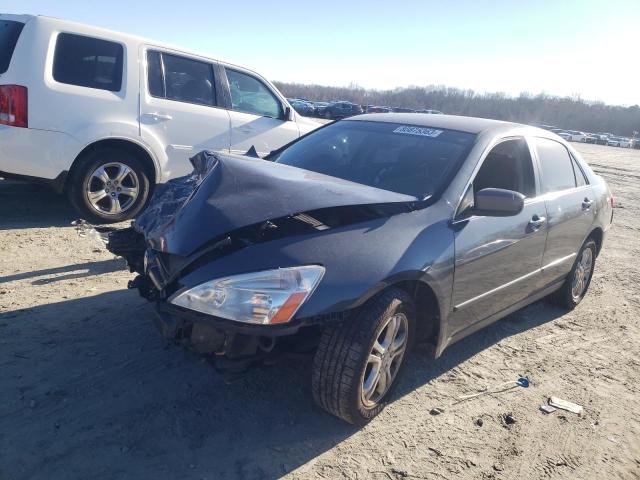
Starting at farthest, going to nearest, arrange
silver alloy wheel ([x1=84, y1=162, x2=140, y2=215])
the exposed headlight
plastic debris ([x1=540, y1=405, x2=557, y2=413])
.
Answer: silver alloy wheel ([x1=84, y1=162, x2=140, y2=215]) < plastic debris ([x1=540, y1=405, x2=557, y2=413]) < the exposed headlight

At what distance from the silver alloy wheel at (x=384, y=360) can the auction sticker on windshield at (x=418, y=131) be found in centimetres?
153

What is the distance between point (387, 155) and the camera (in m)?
3.72

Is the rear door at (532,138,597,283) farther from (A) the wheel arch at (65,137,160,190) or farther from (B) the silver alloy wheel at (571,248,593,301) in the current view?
(A) the wheel arch at (65,137,160,190)

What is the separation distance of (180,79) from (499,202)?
4.46m

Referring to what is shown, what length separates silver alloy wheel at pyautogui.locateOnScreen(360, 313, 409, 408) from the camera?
2.73 meters

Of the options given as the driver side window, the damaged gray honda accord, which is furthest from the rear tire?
the driver side window

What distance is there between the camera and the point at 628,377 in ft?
12.3

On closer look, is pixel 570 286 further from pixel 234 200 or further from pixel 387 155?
pixel 234 200

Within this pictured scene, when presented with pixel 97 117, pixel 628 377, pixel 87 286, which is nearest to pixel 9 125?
pixel 97 117

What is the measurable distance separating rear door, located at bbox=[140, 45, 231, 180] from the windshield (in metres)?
2.28

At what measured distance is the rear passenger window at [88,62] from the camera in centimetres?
529

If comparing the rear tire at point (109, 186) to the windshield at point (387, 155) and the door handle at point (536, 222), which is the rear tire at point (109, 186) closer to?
the windshield at point (387, 155)

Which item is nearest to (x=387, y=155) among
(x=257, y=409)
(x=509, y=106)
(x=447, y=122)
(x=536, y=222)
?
(x=447, y=122)

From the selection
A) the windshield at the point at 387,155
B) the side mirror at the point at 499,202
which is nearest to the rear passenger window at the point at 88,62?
the windshield at the point at 387,155
